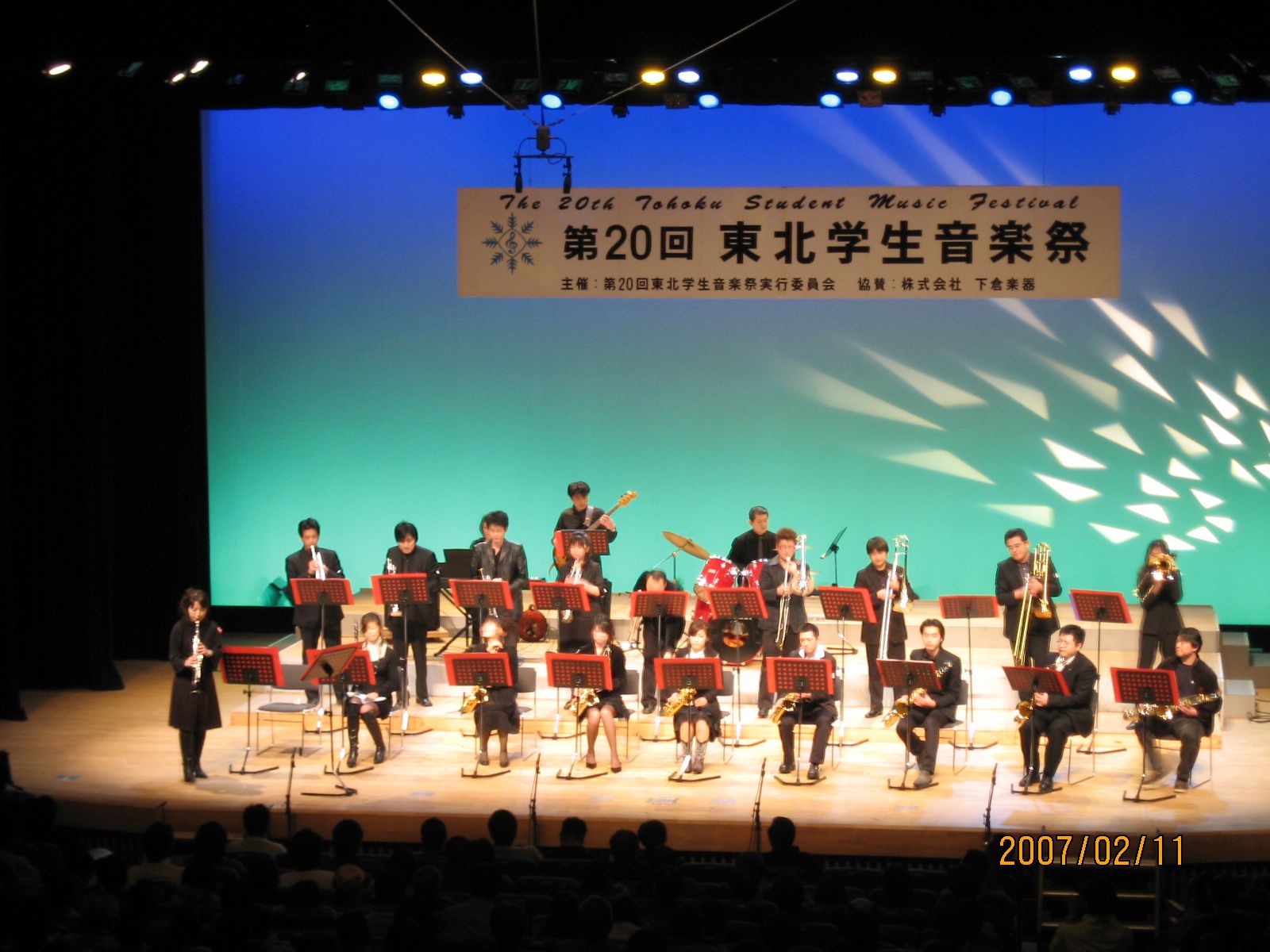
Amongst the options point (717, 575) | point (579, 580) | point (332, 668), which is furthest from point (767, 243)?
point (332, 668)

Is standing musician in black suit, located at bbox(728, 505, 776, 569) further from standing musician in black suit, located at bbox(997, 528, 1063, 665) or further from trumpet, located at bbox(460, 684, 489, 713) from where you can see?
trumpet, located at bbox(460, 684, 489, 713)

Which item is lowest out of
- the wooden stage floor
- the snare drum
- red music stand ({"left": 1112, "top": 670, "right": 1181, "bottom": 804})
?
the wooden stage floor

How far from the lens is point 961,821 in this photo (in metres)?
9.62

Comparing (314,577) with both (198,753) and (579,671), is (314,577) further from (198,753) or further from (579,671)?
(579,671)

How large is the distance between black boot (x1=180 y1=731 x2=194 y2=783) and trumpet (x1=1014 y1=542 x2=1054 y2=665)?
5620 mm

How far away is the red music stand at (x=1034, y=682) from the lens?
10.1 m

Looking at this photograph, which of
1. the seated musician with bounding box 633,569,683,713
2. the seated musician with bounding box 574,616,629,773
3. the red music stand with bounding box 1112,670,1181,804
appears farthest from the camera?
the seated musician with bounding box 633,569,683,713

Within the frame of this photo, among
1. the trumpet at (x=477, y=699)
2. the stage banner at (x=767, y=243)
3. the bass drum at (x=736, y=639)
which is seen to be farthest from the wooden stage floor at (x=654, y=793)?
the stage banner at (x=767, y=243)

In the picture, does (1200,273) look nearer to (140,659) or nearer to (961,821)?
(961,821)

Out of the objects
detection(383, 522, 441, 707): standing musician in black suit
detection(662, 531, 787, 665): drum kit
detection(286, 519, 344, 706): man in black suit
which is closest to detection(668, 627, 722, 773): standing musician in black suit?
detection(662, 531, 787, 665): drum kit

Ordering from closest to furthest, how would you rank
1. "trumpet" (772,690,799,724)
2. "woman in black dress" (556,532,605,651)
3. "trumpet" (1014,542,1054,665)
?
1. "trumpet" (772,690,799,724)
2. "trumpet" (1014,542,1054,665)
3. "woman in black dress" (556,532,605,651)

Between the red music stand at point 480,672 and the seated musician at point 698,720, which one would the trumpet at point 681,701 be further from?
the red music stand at point 480,672

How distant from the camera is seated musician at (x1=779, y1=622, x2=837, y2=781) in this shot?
34.4 ft

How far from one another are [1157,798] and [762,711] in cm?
292
